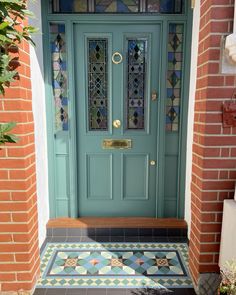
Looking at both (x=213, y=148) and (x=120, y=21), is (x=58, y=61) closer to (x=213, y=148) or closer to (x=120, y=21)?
(x=120, y=21)

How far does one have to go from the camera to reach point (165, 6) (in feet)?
8.46

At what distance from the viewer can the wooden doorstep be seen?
2701 mm

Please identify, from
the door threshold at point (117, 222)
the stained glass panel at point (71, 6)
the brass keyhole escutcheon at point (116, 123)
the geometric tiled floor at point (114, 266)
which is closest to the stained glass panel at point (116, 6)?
the stained glass panel at point (71, 6)

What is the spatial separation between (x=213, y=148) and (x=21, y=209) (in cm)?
138

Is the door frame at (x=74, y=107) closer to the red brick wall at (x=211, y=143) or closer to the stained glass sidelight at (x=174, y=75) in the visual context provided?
the stained glass sidelight at (x=174, y=75)

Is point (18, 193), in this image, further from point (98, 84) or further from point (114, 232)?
point (98, 84)

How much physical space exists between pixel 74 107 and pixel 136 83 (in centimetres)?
70

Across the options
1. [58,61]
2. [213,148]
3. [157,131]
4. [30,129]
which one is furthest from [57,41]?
[213,148]

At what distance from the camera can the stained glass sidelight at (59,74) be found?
2.62 m

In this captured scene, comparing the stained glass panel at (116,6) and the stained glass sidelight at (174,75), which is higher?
the stained glass panel at (116,6)

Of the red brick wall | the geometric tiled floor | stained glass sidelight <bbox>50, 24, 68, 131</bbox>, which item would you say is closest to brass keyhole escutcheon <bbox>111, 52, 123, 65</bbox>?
stained glass sidelight <bbox>50, 24, 68, 131</bbox>

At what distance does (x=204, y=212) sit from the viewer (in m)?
1.81

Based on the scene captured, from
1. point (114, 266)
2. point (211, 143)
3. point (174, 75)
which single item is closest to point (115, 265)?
point (114, 266)

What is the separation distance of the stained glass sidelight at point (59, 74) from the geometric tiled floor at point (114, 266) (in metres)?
1.27
